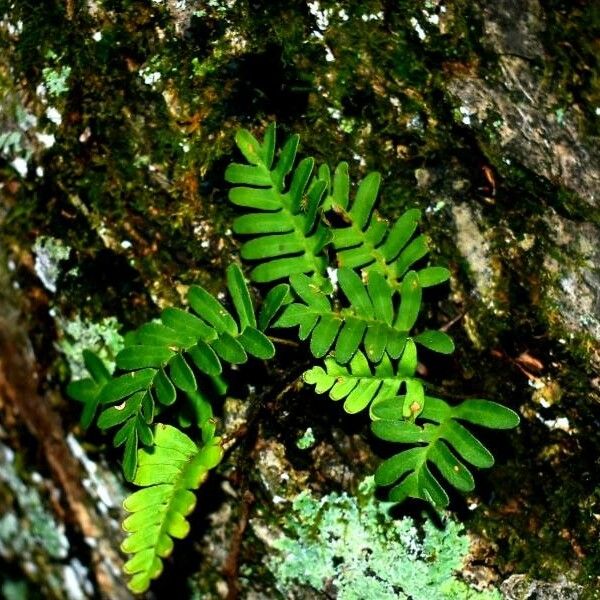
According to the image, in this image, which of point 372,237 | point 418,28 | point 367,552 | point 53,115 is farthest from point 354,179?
point 367,552

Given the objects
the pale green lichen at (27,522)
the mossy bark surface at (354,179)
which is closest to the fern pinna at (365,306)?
the mossy bark surface at (354,179)

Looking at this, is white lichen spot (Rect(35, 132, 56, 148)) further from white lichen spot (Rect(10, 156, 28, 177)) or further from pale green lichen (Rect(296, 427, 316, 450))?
pale green lichen (Rect(296, 427, 316, 450))

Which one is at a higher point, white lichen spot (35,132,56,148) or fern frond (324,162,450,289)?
white lichen spot (35,132,56,148)

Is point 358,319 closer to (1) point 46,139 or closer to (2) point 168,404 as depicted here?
(2) point 168,404

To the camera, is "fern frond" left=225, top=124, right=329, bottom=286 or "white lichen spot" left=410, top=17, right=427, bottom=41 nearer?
"fern frond" left=225, top=124, right=329, bottom=286

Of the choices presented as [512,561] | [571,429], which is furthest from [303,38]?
[512,561]

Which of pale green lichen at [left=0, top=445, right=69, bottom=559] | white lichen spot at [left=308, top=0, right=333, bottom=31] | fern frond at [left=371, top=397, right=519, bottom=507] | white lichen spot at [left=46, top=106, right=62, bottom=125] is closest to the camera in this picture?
fern frond at [left=371, top=397, right=519, bottom=507]

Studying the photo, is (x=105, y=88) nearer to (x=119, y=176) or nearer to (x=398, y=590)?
(x=119, y=176)

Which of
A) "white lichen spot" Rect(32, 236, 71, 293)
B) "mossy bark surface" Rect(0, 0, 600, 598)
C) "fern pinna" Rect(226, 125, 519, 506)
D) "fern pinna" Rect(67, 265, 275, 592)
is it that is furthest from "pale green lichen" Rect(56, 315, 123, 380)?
"fern pinna" Rect(226, 125, 519, 506)
